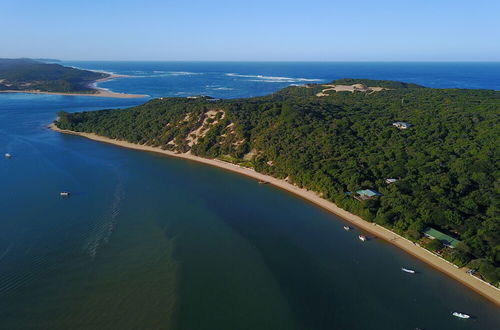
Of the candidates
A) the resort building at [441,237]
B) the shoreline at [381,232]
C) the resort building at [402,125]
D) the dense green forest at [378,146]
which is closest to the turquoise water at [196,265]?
the shoreline at [381,232]

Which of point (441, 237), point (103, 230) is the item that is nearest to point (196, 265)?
point (103, 230)

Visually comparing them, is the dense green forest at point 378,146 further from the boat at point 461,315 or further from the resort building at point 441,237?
the boat at point 461,315

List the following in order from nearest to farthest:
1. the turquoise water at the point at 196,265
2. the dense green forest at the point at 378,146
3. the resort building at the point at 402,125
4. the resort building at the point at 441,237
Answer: the turquoise water at the point at 196,265 < the resort building at the point at 441,237 < the dense green forest at the point at 378,146 < the resort building at the point at 402,125

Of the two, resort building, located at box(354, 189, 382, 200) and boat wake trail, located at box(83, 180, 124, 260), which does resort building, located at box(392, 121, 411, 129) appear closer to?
resort building, located at box(354, 189, 382, 200)

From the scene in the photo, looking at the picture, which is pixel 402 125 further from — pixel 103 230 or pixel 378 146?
pixel 103 230

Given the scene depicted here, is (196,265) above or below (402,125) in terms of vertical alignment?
below

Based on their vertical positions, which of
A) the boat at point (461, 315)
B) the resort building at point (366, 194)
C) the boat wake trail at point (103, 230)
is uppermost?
the resort building at point (366, 194)

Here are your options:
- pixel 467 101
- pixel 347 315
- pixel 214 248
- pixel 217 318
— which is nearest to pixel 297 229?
pixel 214 248
